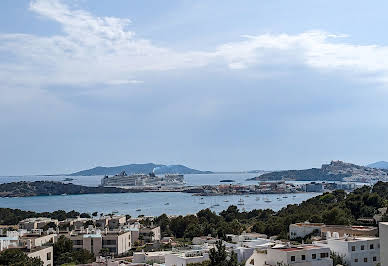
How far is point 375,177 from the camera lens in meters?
119

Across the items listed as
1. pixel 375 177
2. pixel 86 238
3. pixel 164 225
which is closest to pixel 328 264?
pixel 86 238

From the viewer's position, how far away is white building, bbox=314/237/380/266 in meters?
12.4

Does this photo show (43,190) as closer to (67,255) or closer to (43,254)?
(67,255)

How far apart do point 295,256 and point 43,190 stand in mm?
89870

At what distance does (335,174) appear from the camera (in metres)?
132

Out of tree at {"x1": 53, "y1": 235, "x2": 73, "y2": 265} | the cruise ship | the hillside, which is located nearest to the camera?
tree at {"x1": 53, "y1": 235, "x2": 73, "y2": 265}

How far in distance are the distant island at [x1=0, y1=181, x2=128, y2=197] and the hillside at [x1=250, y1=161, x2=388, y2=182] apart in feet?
179

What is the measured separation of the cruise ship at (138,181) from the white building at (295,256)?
96271 mm

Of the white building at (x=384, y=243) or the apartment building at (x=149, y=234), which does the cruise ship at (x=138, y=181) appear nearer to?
the apartment building at (x=149, y=234)

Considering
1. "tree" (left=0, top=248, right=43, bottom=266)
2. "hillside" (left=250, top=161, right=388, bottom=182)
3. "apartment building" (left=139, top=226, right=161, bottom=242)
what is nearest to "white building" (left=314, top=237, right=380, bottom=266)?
"tree" (left=0, top=248, right=43, bottom=266)

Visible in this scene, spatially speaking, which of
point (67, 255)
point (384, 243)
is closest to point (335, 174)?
point (67, 255)

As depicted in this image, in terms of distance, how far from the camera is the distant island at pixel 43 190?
94188mm

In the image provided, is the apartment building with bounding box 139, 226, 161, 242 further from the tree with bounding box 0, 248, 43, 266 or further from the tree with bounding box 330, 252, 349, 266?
the tree with bounding box 330, 252, 349, 266

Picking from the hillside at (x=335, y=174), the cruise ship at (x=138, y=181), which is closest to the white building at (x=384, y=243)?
the cruise ship at (x=138, y=181)
